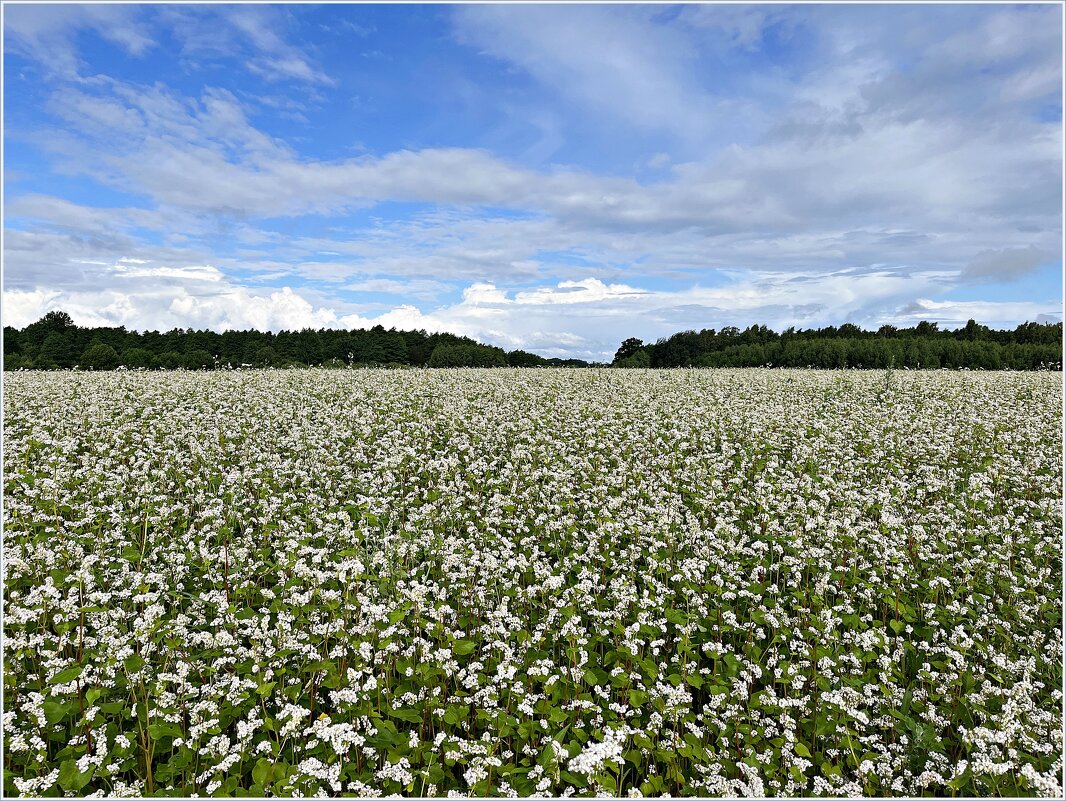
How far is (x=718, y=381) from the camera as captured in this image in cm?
2517

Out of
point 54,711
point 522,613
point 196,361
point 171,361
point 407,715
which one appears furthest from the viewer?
point 171,361

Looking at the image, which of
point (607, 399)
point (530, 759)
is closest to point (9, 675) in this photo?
point (530, 759)

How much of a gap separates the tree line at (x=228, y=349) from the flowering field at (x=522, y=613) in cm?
2447

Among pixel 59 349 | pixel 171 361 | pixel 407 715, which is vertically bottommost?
pixel 407 715

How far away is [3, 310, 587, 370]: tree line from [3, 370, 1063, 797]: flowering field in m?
24.5

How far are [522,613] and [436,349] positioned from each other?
132ft

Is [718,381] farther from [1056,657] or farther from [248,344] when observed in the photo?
Answer: [248,344]

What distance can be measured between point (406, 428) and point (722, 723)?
34.3 ft

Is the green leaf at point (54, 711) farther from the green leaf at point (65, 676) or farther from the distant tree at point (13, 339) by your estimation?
the distant tree at point (13, 339)

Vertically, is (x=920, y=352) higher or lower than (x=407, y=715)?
higher

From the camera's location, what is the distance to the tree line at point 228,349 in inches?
1588

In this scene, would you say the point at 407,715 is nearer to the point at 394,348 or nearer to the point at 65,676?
the point at 65,676

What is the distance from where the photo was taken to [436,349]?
46.0 m

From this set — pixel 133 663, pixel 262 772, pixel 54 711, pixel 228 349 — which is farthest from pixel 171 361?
pixel 262 772
